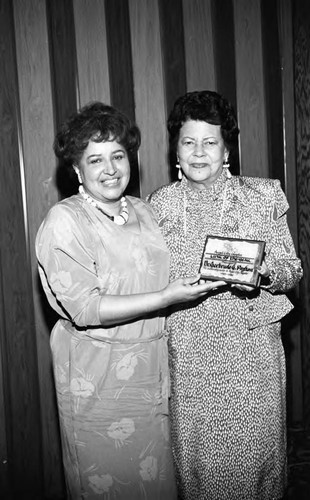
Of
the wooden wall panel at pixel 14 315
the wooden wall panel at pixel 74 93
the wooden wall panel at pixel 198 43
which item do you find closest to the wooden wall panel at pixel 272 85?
the wooden wall panel at pixel 74 93

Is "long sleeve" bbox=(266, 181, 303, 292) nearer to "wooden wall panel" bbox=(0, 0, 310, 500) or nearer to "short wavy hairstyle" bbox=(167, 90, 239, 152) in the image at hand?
"short wavy hairstyle" bbox=(167, 90, 239, 152)

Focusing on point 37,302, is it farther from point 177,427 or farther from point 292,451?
point 292,451

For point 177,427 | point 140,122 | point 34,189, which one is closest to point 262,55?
point 140,122

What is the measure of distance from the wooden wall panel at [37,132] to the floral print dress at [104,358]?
67 centimetres

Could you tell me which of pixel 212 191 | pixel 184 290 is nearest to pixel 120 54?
pixel 212 191

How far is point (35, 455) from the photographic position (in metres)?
2.71

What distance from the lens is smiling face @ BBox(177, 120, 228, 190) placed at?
6.92ft

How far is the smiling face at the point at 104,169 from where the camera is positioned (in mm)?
1947

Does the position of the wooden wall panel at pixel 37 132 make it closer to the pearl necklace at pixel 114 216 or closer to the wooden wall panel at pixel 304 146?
the pearl necklace at pixel 114 216

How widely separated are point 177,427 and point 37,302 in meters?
0.88

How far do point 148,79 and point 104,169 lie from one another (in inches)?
34.5

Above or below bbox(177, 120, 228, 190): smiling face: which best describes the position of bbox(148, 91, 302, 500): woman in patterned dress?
below

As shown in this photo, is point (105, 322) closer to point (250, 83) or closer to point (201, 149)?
point (201, 149)

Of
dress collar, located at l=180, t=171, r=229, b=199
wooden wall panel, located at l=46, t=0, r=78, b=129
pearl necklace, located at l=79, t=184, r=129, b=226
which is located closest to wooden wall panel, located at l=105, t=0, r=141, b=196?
wooden wall panel, located at l=46, t=0, r=78, b=129
